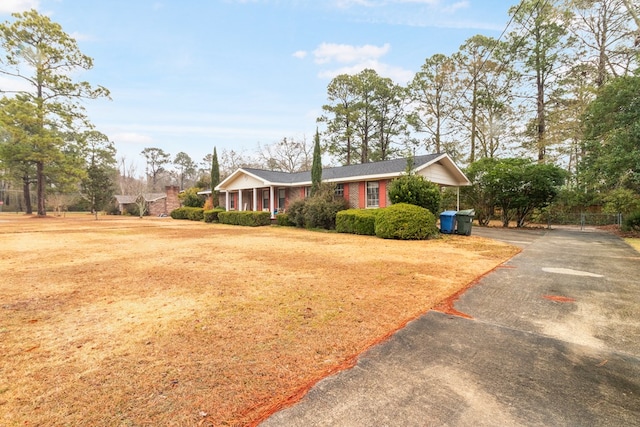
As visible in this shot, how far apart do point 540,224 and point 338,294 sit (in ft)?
74.0

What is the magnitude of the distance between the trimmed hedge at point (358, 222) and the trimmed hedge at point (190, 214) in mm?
16470

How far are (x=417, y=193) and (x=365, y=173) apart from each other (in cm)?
516

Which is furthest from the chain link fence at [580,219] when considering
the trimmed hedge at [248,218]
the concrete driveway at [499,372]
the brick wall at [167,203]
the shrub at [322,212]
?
the brick wall at [167,203]

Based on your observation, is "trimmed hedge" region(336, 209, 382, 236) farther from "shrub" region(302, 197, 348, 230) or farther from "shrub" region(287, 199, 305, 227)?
"shrub" region(287, 199, 305, 227)

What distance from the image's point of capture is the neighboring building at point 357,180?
16047mm

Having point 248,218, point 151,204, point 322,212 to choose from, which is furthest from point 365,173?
point 151,204

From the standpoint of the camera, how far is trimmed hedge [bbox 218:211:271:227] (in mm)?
19312

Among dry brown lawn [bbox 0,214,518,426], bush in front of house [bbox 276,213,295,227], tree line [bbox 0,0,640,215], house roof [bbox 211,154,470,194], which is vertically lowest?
dry brown lawn [bbox 0,214,518,426]

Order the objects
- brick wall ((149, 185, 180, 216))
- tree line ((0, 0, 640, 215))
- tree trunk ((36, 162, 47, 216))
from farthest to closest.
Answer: brick wall ((149, 185, 180, 216)) → tree trunk ((36, 162, 47, 216)) → tree line ((0, 0, 640, 215))

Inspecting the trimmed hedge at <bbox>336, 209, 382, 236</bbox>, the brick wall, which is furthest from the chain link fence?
the brick wall

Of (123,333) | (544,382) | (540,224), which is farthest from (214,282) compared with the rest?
(540,224)

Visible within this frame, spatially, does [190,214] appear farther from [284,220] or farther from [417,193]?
[417,193]

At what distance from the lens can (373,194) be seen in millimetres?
16828

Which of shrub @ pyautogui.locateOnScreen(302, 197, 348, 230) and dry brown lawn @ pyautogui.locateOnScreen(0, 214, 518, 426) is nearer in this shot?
dry brown lawn @ pyautogui.locateOnScreen(0, 214, 518, 426)
